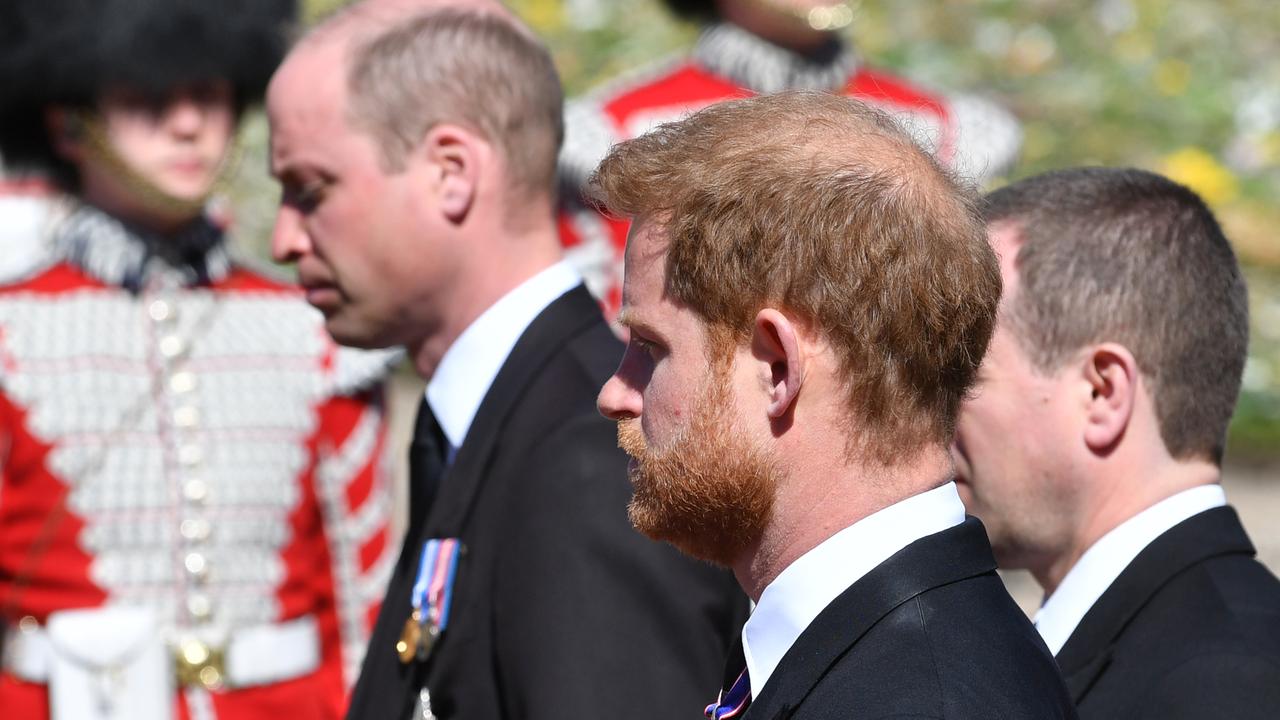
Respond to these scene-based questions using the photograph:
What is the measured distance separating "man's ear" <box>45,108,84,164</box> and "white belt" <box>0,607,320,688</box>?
1.25 m

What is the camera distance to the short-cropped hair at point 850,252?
156 cm

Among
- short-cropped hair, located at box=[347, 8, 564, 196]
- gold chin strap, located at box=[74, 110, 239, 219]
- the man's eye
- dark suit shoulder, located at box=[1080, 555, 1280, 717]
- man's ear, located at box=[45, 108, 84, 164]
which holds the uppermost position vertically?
man's ear, located at box=[45, 108, 84, 164]

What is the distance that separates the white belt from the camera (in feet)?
11.7

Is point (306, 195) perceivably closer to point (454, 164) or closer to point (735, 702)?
point (454, 164)

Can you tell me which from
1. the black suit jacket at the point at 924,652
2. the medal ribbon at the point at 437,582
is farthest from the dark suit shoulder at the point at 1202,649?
the medal ribbon at the point at 437,582

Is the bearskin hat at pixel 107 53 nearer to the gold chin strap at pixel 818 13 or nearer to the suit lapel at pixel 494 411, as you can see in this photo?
the gold chin strap at pixel 818 13

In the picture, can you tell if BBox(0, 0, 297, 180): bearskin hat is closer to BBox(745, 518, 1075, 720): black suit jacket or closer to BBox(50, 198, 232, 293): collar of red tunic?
BBox(50, 198, 232, 293): collar of red tunic

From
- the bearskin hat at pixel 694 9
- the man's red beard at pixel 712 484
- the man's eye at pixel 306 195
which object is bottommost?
the man's red beard at pixel 712 484

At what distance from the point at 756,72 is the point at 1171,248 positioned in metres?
2.59

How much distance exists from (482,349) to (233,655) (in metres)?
1.49

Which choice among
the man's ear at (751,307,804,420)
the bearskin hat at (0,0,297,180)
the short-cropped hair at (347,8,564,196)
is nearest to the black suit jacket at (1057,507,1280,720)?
the man's ear at (751,307,804,420)

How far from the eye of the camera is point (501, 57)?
272cm

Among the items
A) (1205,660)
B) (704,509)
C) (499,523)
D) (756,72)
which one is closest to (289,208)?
(499,523)

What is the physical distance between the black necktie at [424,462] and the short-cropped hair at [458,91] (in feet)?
1.35
